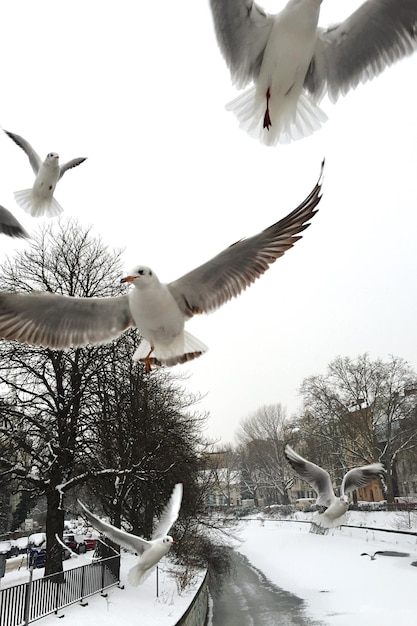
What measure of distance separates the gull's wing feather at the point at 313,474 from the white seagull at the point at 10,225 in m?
8.97

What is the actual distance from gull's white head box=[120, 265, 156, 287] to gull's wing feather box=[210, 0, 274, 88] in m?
1.56

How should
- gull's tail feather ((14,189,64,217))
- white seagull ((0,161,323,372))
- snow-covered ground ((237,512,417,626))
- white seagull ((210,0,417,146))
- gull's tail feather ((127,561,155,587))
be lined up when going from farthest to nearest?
1. snow-covered ground ((237,512,417,626))
2. gull's tail feather ((127,561,155,587))
3. gull's tail feather ((14,189,64,217))
4. white seagull ((210,0,417,146))
5. white seagull ((0,161,323,372))

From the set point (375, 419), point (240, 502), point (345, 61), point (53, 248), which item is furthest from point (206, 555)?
point (240, 502)

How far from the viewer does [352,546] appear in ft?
97.8

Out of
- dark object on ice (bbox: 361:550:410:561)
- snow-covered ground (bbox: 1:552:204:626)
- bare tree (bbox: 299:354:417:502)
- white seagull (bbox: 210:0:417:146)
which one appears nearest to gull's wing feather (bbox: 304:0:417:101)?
white seagull (bbox: 210:0:417:146)

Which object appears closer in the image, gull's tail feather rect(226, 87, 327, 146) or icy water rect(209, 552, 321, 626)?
gull's tail feather rect(226, 87, 327, 146)

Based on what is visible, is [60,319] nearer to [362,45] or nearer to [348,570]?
[362,45]

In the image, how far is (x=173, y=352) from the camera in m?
3.53

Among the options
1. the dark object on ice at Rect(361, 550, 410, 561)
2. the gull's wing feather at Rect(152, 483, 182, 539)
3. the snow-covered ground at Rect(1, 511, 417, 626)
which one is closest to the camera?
the gull's wing feather at Rect(152, 483, 182, 539)

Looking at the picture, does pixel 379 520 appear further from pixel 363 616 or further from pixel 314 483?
pixel 314 483

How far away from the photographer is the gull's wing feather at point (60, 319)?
3.46 metres

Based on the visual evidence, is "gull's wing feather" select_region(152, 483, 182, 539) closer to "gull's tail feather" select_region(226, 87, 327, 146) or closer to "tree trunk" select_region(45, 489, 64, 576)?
"tree trunk" select_region(45, 489, 64, 576)

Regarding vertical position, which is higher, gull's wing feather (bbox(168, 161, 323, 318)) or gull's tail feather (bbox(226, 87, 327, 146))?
gull's tail feather (bbox(226, 87, 327, 146))

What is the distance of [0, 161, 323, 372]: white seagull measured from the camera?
10.9 ft
